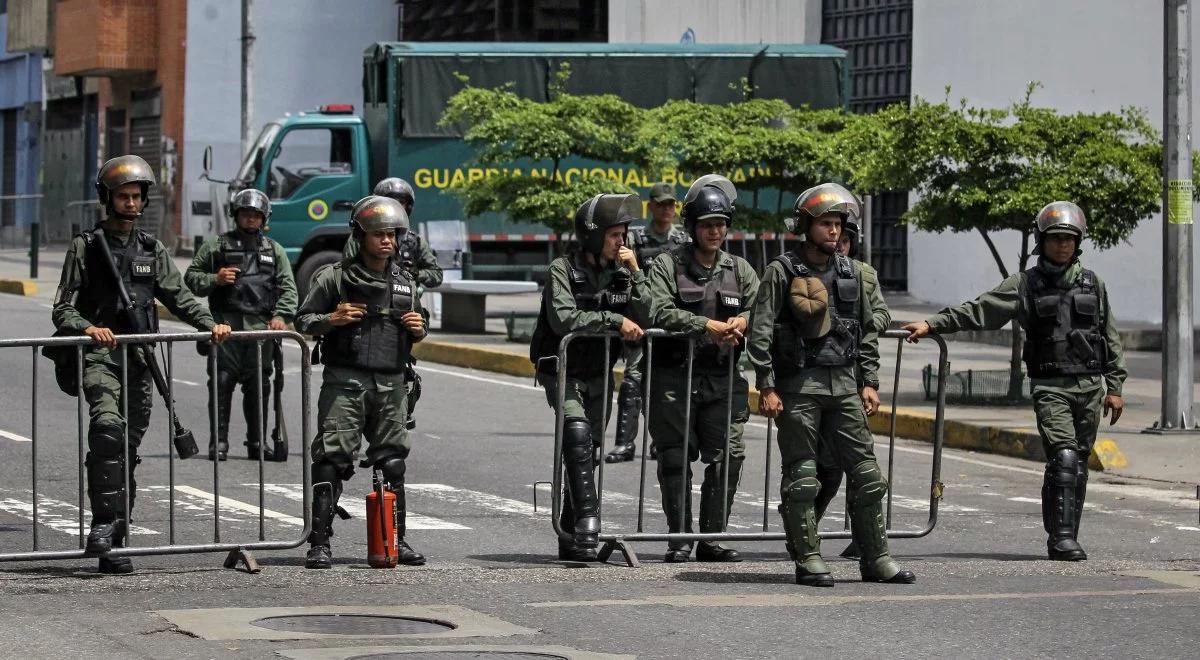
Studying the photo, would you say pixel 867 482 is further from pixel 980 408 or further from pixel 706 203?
pixel 980 408

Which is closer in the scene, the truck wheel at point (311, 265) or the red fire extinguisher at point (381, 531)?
the red fire extinguisher at point (381, 531)

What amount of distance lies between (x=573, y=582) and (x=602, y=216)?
1.75 meters

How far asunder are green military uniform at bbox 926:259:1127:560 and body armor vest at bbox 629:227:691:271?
3.47 m

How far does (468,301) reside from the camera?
25.2 metres

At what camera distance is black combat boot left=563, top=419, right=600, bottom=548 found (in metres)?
10.0

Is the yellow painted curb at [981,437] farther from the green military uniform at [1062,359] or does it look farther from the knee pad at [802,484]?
the knee pad at [802,484]

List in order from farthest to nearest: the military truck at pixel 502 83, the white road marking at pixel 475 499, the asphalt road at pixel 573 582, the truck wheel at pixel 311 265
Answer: the military truck at pixel 502 83, the truck wheel at pixel 311 265, the white road marking at pixel 475 499, the asphalt road at pixel 573 582

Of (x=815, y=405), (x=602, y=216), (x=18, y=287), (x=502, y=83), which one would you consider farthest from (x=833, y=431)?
(x=18, y=287)

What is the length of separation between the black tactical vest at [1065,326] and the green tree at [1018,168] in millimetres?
6083

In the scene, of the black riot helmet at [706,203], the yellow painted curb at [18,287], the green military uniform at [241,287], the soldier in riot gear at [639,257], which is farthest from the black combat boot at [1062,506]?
the yellow painted curb at [18,287]

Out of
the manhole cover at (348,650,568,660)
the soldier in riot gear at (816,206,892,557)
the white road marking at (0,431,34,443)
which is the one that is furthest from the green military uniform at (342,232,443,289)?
→ the manhole cover at (348,650,568,660)

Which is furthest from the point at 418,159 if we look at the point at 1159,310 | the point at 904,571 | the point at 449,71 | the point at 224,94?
the point at 904,571

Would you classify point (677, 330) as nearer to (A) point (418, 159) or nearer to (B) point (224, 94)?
(A) point (418, 159)

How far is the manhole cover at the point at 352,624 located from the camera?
26.6 ft
